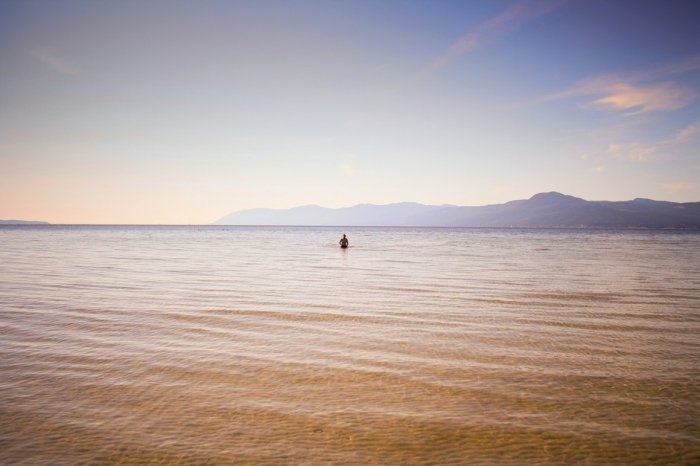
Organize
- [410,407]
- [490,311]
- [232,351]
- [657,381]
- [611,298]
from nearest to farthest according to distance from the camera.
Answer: [410,407]
[657,381]
[232,351]
[490,311]
[611,298]

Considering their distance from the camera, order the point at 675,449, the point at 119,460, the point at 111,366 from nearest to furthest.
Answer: the point at 119,460 → the point at 675,449 → the point at 111,366

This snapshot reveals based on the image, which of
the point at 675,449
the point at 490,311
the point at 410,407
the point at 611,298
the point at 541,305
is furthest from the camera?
the point at 611,298

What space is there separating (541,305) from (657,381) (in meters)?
7.01

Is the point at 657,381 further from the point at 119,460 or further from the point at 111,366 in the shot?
the point at 111,366

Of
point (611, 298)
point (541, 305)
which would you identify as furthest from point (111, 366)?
point (611, 298)

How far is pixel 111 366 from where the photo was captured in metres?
7.16

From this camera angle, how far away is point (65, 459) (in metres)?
4.30

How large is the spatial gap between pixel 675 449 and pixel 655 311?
9869mm

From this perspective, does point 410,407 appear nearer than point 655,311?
Yes

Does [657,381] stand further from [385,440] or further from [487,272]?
[487,272]

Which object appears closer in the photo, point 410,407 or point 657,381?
point 410,407

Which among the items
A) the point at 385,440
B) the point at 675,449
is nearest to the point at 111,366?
the point at 385,440

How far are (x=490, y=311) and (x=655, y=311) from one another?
5.17 metres

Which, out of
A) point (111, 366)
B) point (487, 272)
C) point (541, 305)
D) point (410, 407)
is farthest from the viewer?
point (487, 272)
